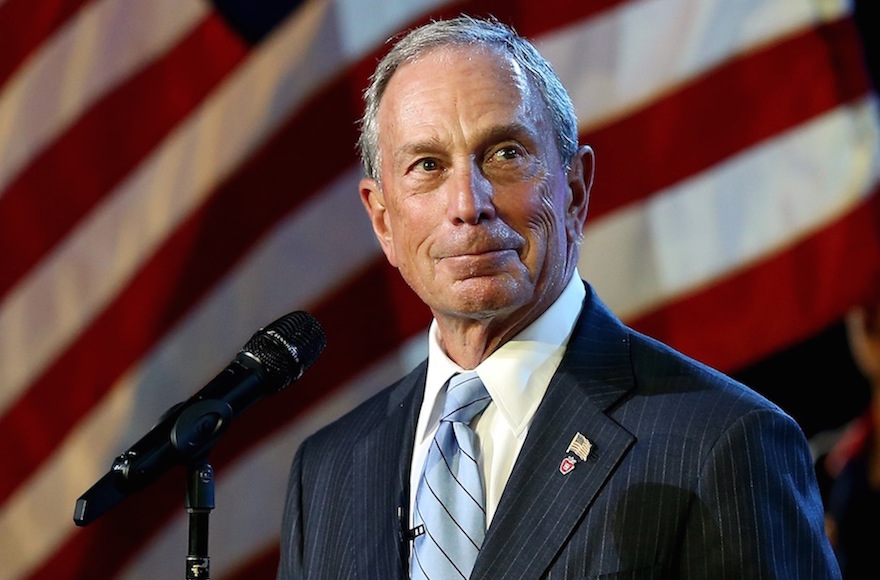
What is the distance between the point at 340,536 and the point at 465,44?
89 cm

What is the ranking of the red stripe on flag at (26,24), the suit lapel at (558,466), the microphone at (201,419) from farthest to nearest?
the red stripe on flag at (26,24) → the suit lapel at (558,466) → the microphone at (201,419)

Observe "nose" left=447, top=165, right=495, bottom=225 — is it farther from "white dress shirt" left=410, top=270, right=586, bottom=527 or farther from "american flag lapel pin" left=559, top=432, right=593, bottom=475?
"american flag lapel pin" left=559, top=432, right=593, bottom=475

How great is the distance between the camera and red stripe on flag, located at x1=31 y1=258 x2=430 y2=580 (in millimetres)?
3213

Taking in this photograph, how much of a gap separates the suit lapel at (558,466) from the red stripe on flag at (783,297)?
1.25 metres

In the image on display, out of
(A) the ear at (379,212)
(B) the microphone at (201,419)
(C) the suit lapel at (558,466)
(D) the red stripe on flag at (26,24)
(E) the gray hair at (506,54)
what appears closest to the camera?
(B) the microphone at (201,419)

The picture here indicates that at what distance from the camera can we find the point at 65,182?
3303mm

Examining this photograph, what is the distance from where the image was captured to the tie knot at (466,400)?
1844 millimetres

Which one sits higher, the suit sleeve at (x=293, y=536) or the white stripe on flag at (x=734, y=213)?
the white stripe on flag at (x=734, y=213)

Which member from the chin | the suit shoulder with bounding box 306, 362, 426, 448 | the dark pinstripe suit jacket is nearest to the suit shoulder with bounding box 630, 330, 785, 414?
the dark pinstripe suit jacket

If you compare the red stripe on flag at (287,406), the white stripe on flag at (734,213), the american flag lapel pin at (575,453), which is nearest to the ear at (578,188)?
the american flag lapel pin at (575,453)

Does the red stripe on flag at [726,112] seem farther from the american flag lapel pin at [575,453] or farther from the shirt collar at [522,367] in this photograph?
the american flag lapel pin at [575,453]

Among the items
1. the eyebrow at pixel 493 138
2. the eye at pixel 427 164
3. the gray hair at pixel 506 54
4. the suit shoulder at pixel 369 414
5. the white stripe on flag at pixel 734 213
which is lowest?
the suit shoulder at pixel 369 414

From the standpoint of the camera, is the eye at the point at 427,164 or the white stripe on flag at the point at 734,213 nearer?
the eye at the point at 427,164

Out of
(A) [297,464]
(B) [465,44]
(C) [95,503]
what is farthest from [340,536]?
(B) [465,44]
